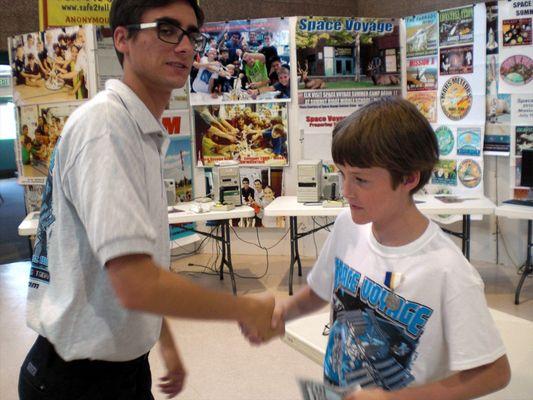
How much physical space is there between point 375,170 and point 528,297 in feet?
13.6

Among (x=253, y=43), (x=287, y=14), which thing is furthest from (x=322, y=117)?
(x=287, y=14)

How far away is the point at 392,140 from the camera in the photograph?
1172 mm

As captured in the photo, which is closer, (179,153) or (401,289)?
(401,289)

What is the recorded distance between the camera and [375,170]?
1.21 meters

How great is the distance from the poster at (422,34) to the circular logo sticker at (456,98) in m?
0.40

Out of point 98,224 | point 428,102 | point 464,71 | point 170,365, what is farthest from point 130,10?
point 428,102

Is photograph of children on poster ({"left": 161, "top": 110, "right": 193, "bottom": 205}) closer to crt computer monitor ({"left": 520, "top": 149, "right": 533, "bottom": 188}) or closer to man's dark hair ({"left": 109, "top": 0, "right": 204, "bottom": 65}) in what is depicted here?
crt computer monitor ({"left": 520, "top": 149, "right": 533, "bottom": 188})

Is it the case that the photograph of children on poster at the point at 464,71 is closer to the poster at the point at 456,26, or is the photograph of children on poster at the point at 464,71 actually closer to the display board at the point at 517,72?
the poster at the point at 456,26

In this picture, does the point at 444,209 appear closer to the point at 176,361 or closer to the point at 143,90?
the point at 176,361

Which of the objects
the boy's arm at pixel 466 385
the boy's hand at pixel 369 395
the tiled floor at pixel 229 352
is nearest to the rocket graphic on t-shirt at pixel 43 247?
the boy's hand at pixel 369 395

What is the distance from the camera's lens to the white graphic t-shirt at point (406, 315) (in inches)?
42.7

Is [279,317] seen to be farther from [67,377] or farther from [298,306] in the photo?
[67,377]

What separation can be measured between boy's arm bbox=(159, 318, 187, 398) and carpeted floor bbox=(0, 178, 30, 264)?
5.67 meters

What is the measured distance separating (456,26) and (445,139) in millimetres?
1127
